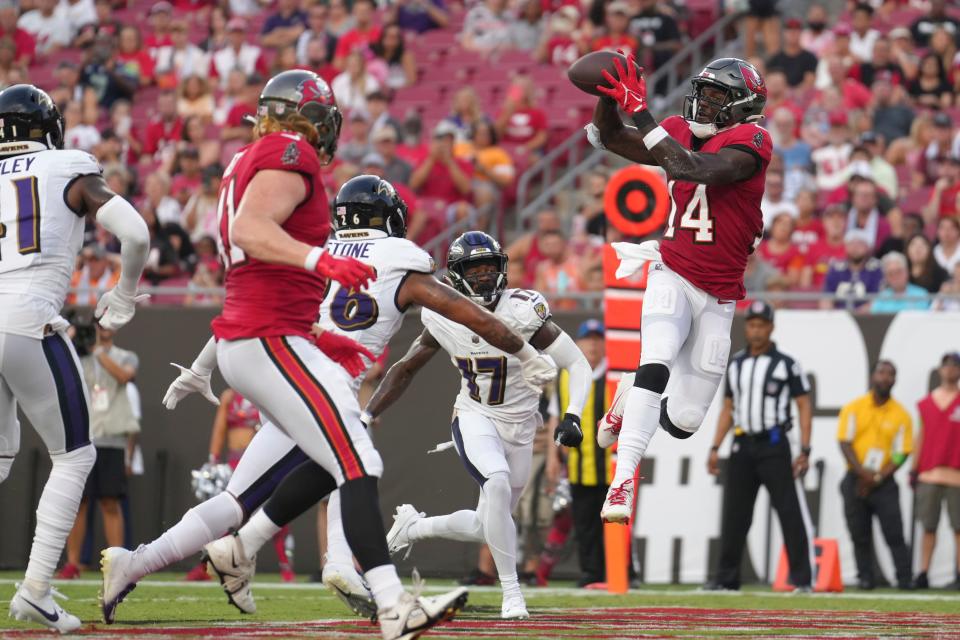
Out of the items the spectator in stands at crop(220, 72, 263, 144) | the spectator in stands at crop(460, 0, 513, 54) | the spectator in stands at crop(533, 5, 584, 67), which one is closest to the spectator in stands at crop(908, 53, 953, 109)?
the spectator in stands at crop(533, 5, 584, 67)

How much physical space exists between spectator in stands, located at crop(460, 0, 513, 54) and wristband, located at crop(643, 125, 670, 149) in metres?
10.1

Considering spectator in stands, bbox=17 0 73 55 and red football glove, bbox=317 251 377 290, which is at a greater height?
spectator in stands, bbox=17 0 73 55

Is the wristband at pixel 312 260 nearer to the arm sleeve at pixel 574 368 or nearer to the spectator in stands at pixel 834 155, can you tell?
the arm sleeve at pixel 574 368

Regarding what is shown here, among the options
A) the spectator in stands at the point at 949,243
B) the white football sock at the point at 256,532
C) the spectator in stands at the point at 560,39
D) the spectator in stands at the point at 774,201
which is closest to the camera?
the white football sock at the point at 256,532

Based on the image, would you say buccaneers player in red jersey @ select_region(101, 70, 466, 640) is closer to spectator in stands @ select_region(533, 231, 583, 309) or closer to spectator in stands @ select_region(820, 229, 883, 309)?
spectator in stands @ select_region(533, 231, 583, 309)

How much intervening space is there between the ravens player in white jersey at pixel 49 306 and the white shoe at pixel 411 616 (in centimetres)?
154

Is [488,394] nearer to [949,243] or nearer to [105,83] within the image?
[949,243]

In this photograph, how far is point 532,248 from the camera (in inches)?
544

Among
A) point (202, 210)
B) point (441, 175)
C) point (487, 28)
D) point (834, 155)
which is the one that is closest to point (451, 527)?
point (441, 175)

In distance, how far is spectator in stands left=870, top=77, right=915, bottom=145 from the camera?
14070mm

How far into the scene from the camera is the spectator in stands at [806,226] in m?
12.9

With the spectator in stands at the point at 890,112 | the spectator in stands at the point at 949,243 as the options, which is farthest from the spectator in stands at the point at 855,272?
the spectator in stands at the point at 890,112

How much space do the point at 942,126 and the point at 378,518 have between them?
9.56 m

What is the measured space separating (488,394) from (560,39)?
29.1ft
